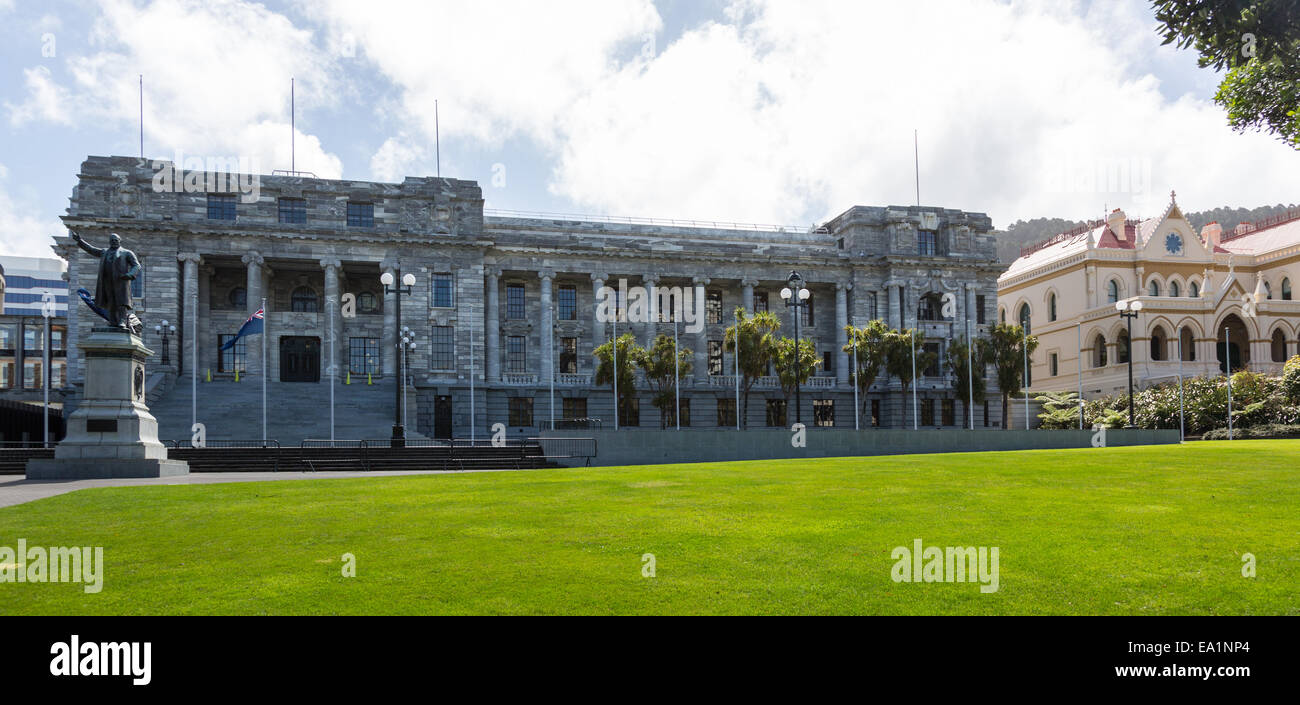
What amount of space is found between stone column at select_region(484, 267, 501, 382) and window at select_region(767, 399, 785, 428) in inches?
840

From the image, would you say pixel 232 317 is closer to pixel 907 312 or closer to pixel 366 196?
pixel 366 196

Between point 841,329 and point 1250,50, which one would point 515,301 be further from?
point 1250,50

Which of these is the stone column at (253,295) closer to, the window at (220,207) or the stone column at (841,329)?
the window at (220,207)

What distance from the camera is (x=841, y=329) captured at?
68000 mm

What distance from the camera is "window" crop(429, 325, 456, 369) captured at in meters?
58.7

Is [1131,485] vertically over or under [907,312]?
under

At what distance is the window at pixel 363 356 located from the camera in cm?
5966

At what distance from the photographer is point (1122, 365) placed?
6412cm

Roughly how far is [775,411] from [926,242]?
2001cm

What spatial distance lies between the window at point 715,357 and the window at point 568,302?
449 inches

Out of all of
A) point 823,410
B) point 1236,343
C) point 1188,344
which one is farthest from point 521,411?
point 1236,343

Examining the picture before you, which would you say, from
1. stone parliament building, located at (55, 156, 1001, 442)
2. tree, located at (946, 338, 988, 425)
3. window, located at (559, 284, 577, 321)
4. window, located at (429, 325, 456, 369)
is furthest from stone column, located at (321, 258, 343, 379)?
tree, located at (946, 338, 988, 425)
